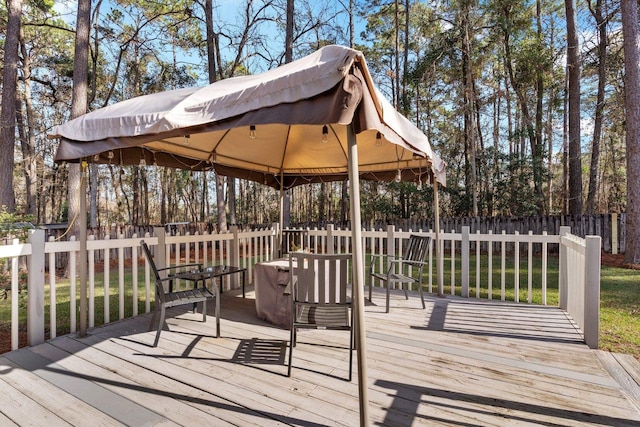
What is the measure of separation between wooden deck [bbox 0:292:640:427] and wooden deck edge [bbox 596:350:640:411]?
0.04 ft

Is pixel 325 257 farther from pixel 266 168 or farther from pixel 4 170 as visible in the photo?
pixel 4 170

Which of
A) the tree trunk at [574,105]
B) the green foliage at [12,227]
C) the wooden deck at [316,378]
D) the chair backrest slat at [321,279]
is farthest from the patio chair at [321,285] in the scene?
the tree trunk at [574,105]

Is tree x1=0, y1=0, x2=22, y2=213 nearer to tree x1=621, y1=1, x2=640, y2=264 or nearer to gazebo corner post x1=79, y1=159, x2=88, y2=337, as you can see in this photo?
gazebo corner post x1=79, y1=159, x2=88, y2=337

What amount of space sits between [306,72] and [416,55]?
14985mm

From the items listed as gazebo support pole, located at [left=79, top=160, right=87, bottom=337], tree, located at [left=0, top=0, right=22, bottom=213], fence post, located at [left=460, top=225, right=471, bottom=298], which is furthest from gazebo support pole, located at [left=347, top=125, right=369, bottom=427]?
tree, located at [left=0, top=0, right=22, bottom=213]

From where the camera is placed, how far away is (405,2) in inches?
542

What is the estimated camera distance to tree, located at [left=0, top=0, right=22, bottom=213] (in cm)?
785

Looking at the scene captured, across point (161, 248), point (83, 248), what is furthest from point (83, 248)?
point (161, 248)

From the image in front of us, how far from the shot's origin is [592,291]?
9.84 feet

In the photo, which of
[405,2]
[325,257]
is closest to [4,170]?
[325,257]

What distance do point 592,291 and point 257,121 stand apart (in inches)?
129

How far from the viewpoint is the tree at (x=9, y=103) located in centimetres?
785

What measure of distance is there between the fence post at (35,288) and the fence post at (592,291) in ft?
16.4

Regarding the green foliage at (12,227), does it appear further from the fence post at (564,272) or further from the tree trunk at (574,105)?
the tree trunk at (574,105)
